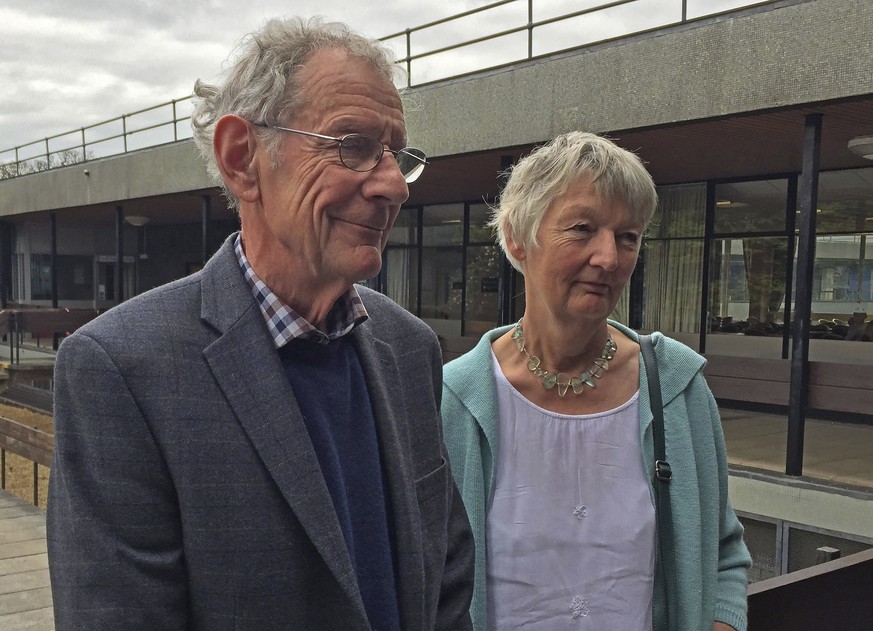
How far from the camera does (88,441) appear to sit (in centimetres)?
114

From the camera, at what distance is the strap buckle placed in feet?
5.96

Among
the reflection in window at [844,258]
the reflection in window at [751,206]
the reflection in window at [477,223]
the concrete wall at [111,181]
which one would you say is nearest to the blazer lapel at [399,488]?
the reflection in window at [844,258]

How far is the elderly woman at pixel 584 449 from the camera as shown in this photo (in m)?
1.83

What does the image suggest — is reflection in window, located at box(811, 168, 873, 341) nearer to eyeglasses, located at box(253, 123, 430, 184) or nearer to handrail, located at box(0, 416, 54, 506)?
handrail, located at box(0, 416, 54, 506)

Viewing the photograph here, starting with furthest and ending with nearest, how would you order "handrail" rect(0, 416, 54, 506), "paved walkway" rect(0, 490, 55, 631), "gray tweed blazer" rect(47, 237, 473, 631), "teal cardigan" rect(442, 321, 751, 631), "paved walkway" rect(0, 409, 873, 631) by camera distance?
1. "handrail" rect(0, 416, 54, 506)
2. "paved walkway" rect(0, 409, 873, 631)
3. "paved walkway" rect(0, 490, 55, 631)
4. "teal cardigan" rect(442, 321, 751, 631)
5. "gray tweed blazer" rect(47, 237, 473, 631)

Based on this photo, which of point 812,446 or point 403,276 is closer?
point 812,446

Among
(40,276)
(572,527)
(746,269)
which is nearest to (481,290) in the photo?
(746,269)


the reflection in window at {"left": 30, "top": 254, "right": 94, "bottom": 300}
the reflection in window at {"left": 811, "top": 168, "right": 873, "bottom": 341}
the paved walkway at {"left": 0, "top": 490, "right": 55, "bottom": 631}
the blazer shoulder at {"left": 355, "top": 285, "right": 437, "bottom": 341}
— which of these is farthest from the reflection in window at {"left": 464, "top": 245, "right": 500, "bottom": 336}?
the reflection in window at {"left": 30, "top": 254, "right": 94, "bottom": 300}

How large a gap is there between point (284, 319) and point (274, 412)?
0.59 feet

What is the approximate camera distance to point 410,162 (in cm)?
153

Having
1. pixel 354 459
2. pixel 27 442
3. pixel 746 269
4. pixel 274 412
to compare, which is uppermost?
pixel 746 269

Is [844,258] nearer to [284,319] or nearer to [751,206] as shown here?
[751,206]

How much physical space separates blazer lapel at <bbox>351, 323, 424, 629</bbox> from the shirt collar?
1.7 inches

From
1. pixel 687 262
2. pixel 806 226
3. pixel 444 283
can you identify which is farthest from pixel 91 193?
pixel 806 226
